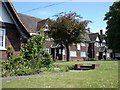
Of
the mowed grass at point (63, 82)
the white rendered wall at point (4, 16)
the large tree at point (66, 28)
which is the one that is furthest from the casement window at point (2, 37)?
the large tree at point (66, 28)

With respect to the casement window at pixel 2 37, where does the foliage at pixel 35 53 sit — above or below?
below

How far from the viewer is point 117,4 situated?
1770 inches

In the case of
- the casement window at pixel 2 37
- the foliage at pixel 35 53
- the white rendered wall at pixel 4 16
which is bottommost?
the foliage at pixel 35 53

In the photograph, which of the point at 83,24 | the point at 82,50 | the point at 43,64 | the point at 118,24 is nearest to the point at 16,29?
the point at 43,64

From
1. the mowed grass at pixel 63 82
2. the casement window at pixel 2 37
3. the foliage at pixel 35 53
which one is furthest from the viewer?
the casement window at pixel 2 37

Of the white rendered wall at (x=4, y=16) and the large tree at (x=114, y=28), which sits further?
the large tree at (x=114, y=28)

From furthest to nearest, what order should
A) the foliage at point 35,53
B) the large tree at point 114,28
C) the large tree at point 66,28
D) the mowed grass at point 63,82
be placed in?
the large tree at point 114,28, the large tree at point 66,28, the foliage at point 35,53, the mowed grass at point 63,82

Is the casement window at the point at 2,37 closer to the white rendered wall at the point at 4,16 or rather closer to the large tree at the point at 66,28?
the white rendered wall at the point at 4,16

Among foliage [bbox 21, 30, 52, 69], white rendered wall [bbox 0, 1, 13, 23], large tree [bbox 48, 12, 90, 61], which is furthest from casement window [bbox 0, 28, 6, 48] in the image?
large tree [bbox 48, 12, 90, 61]

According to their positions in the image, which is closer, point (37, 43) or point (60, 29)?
point (37, 43)

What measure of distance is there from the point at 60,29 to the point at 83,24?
479 centimetres

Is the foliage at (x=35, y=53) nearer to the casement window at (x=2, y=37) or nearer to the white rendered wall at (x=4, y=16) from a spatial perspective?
the casement window at (x=2, y=37)

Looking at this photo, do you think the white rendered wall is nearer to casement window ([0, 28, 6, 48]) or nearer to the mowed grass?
casement window ([0, 28, 6, 48])

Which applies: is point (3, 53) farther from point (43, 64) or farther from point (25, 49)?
point (43, 64)
